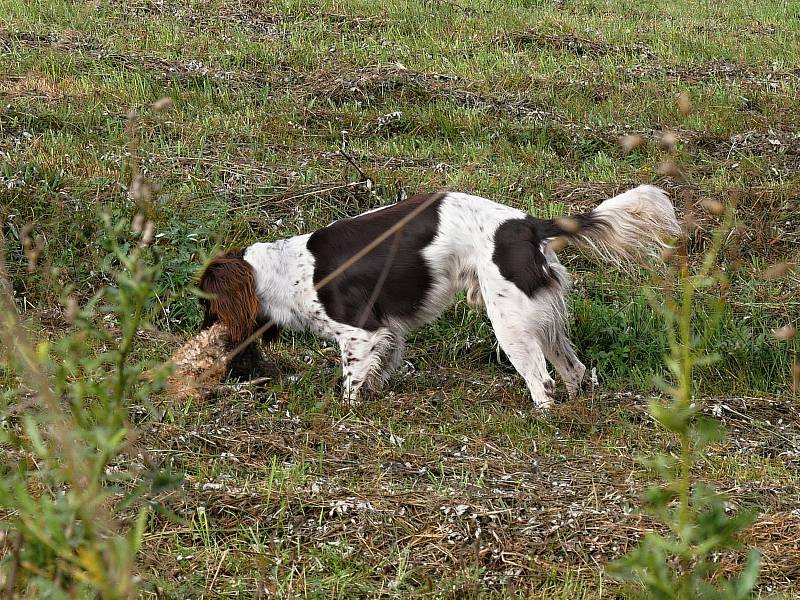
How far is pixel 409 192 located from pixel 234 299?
2.26 metres

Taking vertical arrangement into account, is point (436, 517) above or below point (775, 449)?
above

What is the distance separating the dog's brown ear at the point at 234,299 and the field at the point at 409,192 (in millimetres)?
316

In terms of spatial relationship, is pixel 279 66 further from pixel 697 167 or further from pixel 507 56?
pixel 697 167

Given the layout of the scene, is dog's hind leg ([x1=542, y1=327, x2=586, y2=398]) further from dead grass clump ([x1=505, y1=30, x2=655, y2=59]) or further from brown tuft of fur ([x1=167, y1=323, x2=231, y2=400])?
dead grass clump ([x1=505, y1=30, x2=655, y2=59])

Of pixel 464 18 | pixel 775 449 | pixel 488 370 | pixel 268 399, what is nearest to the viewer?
pixel 775 449

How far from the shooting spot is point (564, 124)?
9250 millimetres

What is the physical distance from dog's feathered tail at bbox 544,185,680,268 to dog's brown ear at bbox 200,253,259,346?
1.55m

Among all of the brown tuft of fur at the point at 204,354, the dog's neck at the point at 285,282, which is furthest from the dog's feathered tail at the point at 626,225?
the brown tuft of fur at the point at 204,354

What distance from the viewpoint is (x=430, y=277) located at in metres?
5.61

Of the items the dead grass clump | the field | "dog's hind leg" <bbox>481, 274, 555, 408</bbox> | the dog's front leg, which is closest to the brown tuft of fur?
the field

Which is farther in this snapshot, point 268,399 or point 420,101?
point 420,101

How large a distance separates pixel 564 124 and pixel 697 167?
132 centimetres

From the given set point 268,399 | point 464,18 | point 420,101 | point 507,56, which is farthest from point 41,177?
point 464,18

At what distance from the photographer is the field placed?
360 cm
